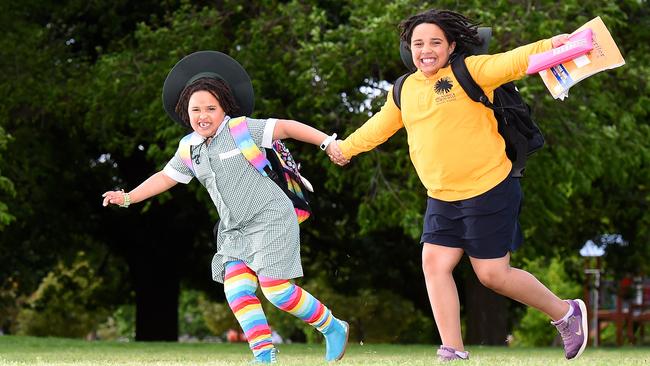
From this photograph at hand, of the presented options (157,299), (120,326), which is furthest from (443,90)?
(120,326)

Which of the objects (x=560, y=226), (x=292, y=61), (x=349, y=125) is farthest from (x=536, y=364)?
(x=560, y=226)

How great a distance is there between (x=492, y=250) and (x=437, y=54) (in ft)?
3.58

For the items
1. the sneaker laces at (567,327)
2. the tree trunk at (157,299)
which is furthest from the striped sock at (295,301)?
the tree trunk at (157,299)

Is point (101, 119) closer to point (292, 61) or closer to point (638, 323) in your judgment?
point (292, 61)

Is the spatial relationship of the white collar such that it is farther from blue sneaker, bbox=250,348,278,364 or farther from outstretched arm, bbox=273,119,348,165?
blue sneaker, bbox=250,348,278,364

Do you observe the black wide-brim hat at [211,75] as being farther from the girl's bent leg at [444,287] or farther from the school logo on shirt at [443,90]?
the girl's bent leg at [444,287]

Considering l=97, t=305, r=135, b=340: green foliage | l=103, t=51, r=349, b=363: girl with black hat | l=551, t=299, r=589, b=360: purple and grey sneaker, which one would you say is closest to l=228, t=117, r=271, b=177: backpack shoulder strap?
l=103, t=51, r=349, b=363: girl with black hat

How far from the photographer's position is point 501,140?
629cm

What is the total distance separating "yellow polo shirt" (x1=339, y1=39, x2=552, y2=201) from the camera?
6168mm

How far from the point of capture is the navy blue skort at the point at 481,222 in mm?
6215

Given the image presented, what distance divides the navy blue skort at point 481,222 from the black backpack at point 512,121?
13cm

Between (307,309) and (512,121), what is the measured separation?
5.15 feet

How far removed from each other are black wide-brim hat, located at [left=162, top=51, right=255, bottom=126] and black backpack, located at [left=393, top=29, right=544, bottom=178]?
52.9 inches

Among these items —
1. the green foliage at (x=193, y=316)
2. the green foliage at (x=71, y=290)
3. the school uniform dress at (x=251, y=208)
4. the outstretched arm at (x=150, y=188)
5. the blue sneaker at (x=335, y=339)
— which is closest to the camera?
the school uniform dress at (x=251, y=208)
